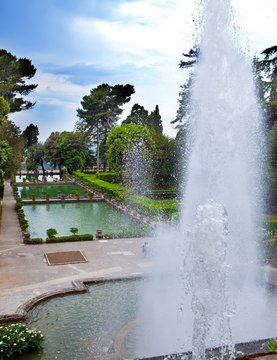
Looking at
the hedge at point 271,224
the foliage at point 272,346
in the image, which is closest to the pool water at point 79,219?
the hedge at point 271,224

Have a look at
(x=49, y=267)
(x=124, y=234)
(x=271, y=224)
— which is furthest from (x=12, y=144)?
(x=271, y=224)

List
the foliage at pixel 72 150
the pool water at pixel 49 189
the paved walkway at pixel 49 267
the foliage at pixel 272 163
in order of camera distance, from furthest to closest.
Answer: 1. the foliage at pixel 72 150
2. the pool water at pixel 49 189
3. the foliage at pixel 272 163
4. the paved walkway at pixel 49 267

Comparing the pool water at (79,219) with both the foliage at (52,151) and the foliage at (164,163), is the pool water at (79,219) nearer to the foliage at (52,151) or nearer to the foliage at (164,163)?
the foliage at (164,163)

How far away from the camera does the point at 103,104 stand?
5788 centimetres

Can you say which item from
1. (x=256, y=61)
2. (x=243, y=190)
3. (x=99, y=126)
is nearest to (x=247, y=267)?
(x=243, y=190)

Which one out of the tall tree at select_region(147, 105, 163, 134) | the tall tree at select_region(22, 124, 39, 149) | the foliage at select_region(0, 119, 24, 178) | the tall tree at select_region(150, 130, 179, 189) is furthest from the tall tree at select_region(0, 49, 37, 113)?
the tall tree at select_region(22, 124, 39, 149)

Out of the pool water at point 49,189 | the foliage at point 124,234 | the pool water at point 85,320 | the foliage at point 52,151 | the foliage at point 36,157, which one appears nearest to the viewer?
the pool water at point 85,320

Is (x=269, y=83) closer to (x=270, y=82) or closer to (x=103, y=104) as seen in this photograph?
(x=270, y=82)

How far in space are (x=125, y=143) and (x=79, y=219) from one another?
52.8 ft

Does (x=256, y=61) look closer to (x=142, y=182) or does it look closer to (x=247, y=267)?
(x=142, y=182)

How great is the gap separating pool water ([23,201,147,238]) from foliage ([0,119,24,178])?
10.0ft

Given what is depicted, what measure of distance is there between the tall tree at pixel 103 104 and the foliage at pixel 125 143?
13.6m

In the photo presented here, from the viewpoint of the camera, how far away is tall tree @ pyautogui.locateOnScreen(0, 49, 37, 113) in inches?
1379

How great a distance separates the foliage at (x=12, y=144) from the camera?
1123 inches
